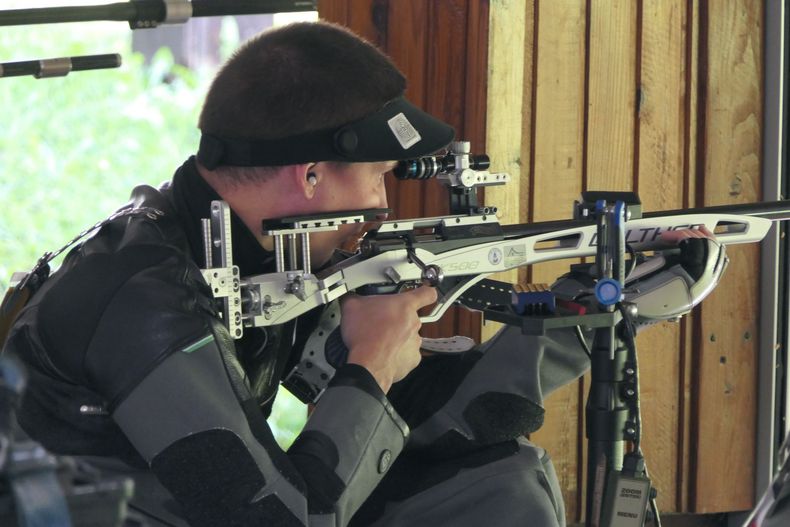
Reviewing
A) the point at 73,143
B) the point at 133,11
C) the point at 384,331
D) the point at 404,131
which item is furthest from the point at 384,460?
the point at 73,143

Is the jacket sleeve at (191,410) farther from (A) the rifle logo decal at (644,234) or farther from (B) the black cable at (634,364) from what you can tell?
(A) the rifle logo decal at (644,234)

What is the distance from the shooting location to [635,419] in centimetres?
239

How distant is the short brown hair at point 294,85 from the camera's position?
Result: 235 cm

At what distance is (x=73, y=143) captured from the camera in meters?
4.68

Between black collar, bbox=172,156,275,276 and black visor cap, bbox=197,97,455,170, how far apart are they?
53 millimetres

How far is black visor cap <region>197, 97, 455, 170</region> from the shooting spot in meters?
2.36

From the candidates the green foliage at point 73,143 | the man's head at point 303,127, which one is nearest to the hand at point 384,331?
the man's head at point 303,127

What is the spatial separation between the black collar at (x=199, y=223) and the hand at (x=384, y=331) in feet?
0.69

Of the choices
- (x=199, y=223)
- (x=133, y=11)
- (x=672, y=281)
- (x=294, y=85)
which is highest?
(x=133, y=11)

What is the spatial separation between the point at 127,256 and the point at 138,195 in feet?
0.97

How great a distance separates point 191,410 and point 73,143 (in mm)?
2916

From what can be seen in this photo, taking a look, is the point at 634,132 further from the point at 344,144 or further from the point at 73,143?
the point at 73,143

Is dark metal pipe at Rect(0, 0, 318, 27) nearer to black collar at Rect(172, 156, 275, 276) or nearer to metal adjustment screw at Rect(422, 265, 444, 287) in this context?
black collar at Rect(172, 156, 275, 276)

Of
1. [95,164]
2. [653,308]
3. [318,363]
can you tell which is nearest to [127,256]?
[318,363]
